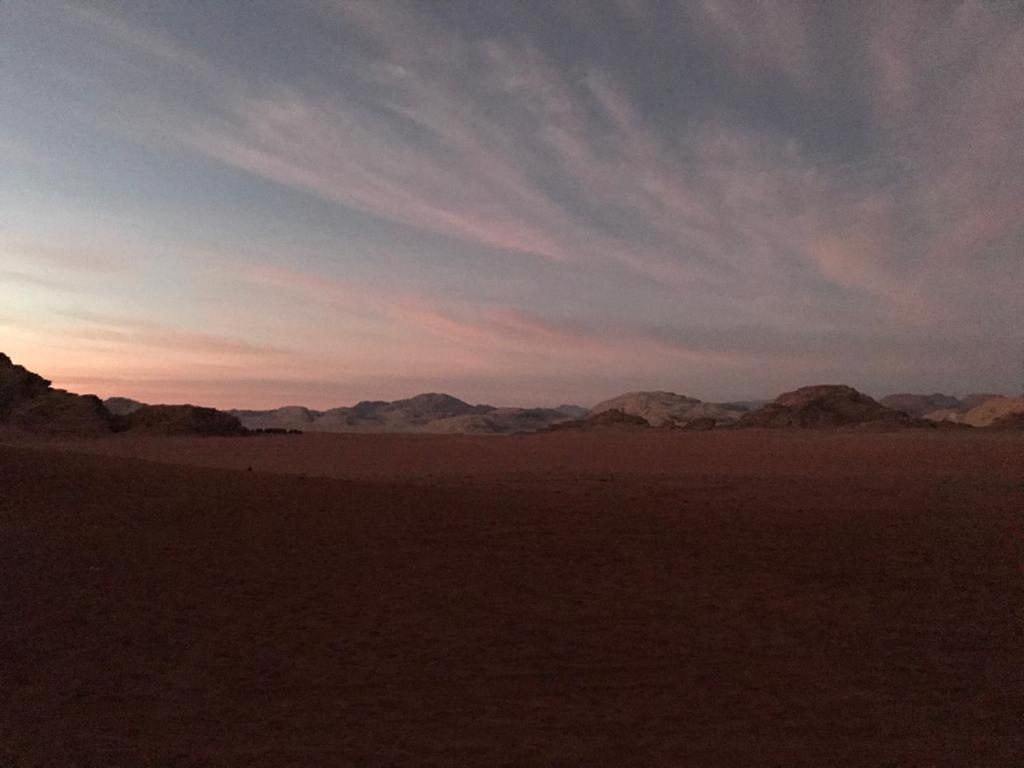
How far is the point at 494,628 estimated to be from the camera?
8117mm

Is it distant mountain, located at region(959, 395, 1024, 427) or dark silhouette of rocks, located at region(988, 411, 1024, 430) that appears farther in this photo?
distant mountain, located at region(959, 395, 1024, 427)

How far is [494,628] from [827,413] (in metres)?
58.6

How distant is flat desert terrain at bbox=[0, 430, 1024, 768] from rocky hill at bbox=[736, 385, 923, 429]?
41.4m

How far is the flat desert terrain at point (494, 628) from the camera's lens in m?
5.62

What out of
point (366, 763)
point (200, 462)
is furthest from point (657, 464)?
point (366, 763)

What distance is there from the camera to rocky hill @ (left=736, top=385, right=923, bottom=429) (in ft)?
188

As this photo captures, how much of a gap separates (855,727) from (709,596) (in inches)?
140

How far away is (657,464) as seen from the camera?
29297 mm

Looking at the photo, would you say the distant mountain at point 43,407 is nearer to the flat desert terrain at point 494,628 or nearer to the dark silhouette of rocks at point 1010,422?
the flat desert terrain at point 494,628

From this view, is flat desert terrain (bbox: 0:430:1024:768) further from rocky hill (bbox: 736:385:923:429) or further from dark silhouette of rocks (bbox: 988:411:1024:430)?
dark silhouette of rocks (bbox: 988:411:1024:430)

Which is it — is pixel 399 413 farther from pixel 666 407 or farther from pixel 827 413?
pixel 827 413

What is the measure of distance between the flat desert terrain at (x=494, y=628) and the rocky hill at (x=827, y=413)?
4143 cm

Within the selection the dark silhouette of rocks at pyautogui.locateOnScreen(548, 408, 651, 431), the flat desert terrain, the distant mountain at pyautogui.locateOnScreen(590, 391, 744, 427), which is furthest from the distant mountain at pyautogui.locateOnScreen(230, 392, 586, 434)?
the flat desert terrain

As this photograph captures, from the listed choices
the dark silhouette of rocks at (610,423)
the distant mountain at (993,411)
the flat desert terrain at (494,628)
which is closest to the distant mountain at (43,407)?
the dark silhouette of rocks at (610,423)
